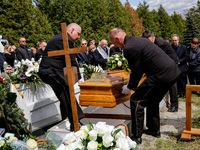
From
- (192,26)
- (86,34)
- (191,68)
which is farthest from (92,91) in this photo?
(192,26)

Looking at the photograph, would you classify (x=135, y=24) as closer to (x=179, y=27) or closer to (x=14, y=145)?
(x=179, y=27)

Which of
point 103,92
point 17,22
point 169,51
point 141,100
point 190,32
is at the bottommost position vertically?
point 141,100

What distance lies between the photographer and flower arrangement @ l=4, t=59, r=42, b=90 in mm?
4180

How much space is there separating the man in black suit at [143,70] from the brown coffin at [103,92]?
319mm

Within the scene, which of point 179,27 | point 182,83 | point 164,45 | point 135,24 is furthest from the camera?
point 179,27

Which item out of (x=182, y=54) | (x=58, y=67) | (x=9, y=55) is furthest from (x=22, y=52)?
(x=182, y=54)

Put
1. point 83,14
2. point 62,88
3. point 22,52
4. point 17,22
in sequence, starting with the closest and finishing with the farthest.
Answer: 1. point 62,88
2. point 22,52
3. point 17,22
4. point 83,14

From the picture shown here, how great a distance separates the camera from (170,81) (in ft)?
11.2

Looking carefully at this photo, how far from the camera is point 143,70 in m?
3.46

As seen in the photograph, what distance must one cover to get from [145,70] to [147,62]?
0.15 m

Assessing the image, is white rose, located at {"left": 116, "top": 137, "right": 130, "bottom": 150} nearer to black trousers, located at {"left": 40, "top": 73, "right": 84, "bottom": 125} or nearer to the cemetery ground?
black trousers, located at {"left": 40, "top": 73, "right": 84, "bottom": 125}

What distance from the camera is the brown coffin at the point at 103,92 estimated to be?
3611 mm

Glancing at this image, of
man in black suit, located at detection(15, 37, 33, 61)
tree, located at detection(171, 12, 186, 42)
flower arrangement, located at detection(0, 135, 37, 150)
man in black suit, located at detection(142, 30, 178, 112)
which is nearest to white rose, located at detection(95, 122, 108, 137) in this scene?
flower arrangement, located at detection(0, 135, 37, 150)

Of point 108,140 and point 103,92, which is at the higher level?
point 108,140
